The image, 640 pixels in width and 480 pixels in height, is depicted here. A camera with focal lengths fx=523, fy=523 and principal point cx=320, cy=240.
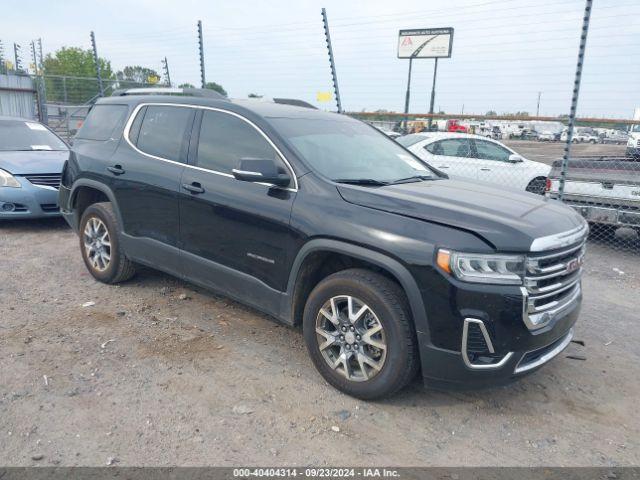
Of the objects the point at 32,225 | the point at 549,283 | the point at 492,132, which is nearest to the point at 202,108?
the point at 549,283

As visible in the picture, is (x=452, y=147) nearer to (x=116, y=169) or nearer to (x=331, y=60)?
(x=331, y=60)

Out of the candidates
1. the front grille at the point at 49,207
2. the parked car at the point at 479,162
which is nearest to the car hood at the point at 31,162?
the front grille at the point at 49,207

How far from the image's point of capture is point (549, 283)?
3.09 meters

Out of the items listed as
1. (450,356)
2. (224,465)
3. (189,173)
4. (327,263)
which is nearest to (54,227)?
(189,173)

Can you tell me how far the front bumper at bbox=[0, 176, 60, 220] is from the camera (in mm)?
7121

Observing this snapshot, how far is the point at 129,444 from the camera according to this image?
2836 mm

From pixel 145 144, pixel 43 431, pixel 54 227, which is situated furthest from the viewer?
pixel 54 227

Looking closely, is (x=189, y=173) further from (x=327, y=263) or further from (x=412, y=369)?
(x=412, y=369)

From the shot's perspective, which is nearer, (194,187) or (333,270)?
(333,270)

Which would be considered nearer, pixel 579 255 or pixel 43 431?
pixel 43 431

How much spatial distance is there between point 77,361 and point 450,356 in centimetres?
258

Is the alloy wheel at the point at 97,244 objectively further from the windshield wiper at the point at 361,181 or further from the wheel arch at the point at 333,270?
the windshield wiper at the point at 361,181

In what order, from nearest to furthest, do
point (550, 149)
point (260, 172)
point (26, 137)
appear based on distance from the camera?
point (260, 172), point (26, 137), point (550, 149)

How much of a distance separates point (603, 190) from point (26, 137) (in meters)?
8.68
